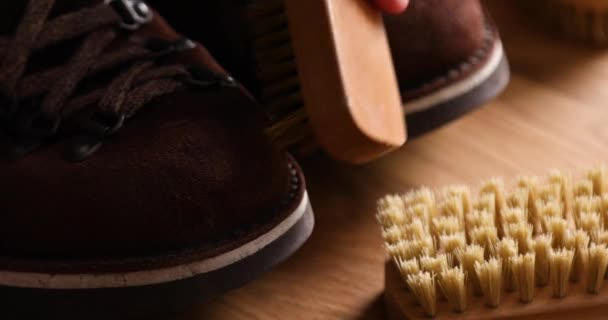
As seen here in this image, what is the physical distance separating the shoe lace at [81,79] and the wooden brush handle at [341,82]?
4.9 inches

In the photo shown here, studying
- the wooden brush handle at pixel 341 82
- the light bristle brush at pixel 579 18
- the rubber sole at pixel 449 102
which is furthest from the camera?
the light bristle brush at pixel 579 18

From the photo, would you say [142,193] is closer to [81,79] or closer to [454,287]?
[81,79]

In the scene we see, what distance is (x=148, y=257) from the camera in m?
0.71

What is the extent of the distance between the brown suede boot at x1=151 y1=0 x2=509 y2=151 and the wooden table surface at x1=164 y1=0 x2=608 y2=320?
0.07 metres

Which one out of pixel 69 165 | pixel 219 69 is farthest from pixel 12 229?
pixel 219 69

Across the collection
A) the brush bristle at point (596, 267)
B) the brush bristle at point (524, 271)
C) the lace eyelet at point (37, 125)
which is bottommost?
the brush bristle at point (596, 267)

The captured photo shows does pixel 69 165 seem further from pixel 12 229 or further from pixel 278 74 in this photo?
pixel 278 74

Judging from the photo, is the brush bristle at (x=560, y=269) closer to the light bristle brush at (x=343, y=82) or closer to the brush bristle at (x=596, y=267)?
the brush bristle at (x=596, y=267)

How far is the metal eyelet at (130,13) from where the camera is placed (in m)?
0.82

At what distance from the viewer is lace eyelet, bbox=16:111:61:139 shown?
2.46ft

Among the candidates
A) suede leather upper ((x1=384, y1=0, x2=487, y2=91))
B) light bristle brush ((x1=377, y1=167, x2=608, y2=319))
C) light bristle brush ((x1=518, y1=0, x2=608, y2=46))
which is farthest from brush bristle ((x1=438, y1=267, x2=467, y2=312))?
light bristle brush ((x1=518, y1=0, x2=608, y2=46))

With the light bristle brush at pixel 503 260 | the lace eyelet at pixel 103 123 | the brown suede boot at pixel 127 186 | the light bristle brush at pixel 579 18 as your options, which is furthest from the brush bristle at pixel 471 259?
the light bristle brush at pixel 579 18

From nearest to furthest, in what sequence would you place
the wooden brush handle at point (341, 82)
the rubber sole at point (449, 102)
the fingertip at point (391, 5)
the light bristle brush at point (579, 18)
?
the wooden brush handle at point (341, 82) < the fingertip at point (391, 5) < the rubber sole at point (449, 102) < the light bristle brush at point (579, 18)

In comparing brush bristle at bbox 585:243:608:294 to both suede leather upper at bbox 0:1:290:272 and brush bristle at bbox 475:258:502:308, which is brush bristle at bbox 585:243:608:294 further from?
suede leather upper at bbox 0:1:290:272
